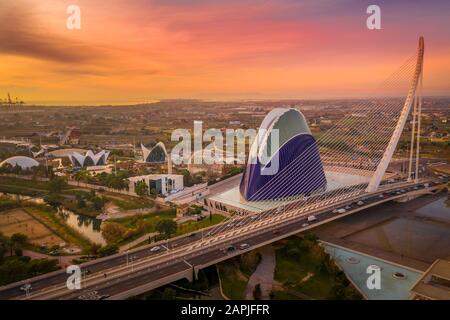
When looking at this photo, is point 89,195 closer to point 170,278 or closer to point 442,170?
point 170,278

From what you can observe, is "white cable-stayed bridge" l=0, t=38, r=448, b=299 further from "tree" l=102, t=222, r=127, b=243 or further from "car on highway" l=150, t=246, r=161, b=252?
"tree" l=102, t=222, r=127, b=243

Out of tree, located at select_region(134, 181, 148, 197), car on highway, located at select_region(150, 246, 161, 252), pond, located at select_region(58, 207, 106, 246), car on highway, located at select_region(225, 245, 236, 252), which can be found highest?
tree, located at select_region(134, 181, 148, 197)

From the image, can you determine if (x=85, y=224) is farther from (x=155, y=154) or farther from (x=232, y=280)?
(x=155, y=154)

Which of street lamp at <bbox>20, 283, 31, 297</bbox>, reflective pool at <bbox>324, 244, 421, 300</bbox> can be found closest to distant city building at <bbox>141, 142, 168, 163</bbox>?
reflective pool at <bbox>324, 244, 421, 300</bbox>
